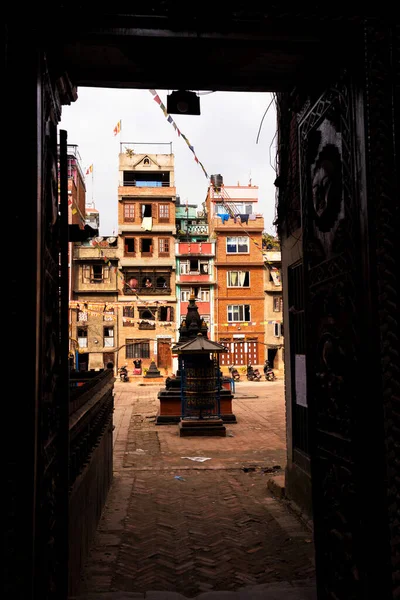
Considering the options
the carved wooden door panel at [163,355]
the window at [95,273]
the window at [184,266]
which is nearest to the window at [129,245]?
the window at [95,273]

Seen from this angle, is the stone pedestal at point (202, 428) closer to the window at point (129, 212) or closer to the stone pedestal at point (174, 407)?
the stone pedestal at point (174, 407)

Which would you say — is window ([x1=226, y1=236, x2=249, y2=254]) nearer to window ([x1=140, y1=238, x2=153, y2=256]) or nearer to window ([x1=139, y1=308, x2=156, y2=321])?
window ([x1=140, y1=238, x2=153, y2=256])

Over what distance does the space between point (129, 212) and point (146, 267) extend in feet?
14.6

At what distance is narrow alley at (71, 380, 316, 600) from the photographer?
175 inches

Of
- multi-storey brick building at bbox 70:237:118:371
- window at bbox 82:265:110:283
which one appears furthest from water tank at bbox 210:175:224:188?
window at bbox 82:265:110:283

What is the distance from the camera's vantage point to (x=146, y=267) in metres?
38.0

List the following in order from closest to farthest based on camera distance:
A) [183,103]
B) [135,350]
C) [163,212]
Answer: [183,103], [135,350], [163,212]

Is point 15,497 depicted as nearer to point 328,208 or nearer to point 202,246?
point 328,208

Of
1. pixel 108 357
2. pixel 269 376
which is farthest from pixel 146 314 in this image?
pixel 269 376

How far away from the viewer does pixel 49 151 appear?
331 cm

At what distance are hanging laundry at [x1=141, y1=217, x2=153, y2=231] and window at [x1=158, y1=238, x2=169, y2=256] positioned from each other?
1.25m

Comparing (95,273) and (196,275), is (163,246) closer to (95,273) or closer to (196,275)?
(196,275)

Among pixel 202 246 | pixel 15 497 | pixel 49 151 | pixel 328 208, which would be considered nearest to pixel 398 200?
pixel 328 208

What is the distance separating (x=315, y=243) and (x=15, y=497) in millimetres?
2565
